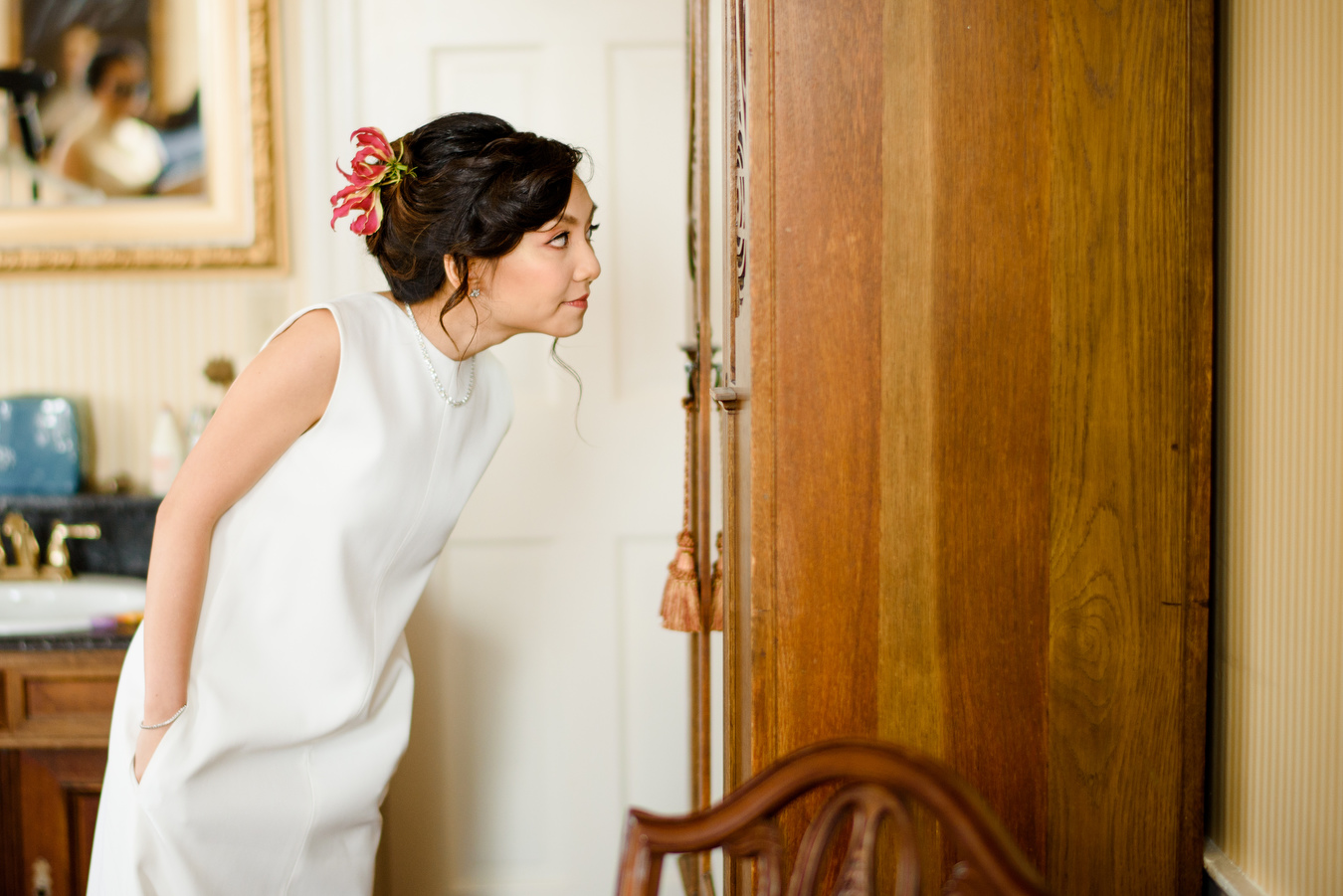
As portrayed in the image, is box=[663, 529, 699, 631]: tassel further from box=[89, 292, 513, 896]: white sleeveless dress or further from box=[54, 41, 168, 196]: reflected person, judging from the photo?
box=[54, 41, 168, 196]: reflected person

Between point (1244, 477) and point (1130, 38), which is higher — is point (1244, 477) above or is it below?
below

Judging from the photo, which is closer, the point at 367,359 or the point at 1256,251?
the point at 1256,251

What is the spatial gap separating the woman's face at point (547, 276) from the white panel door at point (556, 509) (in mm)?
874

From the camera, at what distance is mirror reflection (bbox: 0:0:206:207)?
85.2 inches

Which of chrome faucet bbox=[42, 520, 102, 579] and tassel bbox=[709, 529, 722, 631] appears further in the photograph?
chrome faucet bbox=[42, 520, 102, 579]

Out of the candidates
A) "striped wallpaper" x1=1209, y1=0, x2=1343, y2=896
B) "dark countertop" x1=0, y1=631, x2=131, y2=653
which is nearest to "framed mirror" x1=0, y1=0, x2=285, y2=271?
"dark countertop" x1=0, y1=631, x2=131, y2=653

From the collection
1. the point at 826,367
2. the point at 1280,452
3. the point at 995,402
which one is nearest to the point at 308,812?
the point at 826,367

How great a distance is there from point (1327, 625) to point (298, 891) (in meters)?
1.38

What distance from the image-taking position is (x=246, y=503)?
1.22m

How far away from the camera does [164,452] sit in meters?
2.15

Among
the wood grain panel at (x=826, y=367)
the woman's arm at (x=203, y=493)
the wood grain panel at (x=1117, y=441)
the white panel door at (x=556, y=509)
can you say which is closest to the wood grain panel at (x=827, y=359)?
the wood grain panel at (x=826, y=367)

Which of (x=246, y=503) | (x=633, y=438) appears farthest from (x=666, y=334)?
(x=246, y=503)

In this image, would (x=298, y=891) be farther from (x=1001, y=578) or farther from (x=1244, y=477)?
(x=1244, y=477)

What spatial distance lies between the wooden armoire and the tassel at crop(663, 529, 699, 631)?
1.84 feet
